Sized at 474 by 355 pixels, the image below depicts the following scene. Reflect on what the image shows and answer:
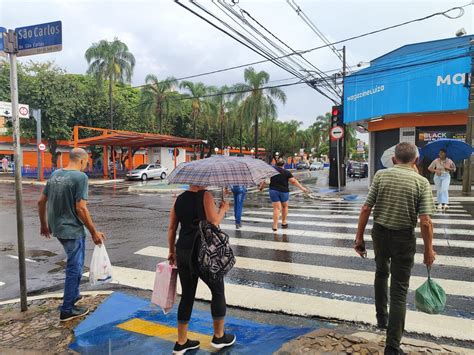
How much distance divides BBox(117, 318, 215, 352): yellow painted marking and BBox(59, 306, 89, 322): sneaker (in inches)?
20.9

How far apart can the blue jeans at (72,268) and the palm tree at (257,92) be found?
31.0 metres

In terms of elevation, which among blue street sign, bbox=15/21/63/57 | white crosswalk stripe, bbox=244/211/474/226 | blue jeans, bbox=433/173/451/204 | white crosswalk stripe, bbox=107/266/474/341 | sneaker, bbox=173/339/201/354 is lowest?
white crosswalk stripe, bbox=107/266/474/341

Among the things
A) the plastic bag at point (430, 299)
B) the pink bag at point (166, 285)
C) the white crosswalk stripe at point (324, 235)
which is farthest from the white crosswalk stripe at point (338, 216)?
the pink bag at point (166, 285)

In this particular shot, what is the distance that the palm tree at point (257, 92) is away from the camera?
1345 inches

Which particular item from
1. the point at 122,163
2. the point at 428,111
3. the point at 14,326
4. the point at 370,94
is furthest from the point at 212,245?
the point at 122,163

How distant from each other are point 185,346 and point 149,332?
2.04 feet

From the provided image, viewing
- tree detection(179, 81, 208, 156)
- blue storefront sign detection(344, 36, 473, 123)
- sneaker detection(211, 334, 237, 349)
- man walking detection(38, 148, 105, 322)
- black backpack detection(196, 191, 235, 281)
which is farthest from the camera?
tree detection(179, 81, 208, 156)

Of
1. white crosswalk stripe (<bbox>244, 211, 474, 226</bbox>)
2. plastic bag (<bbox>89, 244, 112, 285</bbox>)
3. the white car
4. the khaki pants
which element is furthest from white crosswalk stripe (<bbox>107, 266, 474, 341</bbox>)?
the white car

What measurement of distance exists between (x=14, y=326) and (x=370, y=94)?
1907cm

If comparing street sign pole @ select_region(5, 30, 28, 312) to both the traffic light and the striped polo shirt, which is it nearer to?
the striped polo shirt

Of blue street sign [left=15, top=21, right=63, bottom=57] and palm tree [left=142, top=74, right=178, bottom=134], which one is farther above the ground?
palm tree [left=142, top=74, right=178, bottom=134]

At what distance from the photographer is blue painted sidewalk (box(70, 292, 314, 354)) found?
3.52m

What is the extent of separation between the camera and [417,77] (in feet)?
56.7

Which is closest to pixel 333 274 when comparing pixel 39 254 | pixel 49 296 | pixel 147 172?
pixel 49 296
